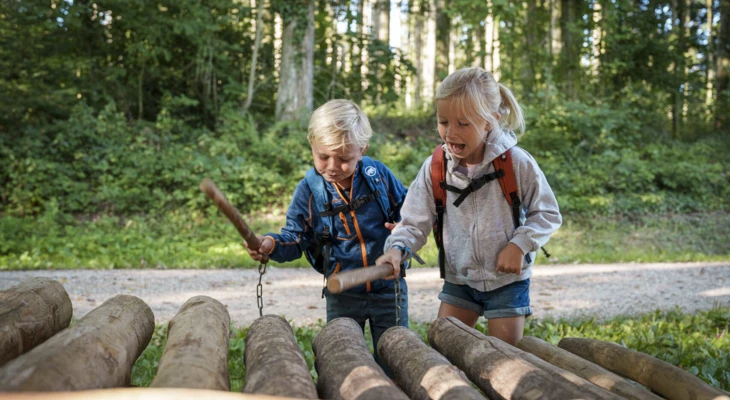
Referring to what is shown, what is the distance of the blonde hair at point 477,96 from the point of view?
345 cm

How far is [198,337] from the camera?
8.38 feet

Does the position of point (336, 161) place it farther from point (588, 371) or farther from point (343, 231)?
point (588, 371)

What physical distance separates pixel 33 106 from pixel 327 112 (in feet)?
39.1

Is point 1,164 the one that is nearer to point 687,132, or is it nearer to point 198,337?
point 198,337

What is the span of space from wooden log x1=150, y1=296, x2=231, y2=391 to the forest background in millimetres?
6458

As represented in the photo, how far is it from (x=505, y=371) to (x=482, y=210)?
1317mm

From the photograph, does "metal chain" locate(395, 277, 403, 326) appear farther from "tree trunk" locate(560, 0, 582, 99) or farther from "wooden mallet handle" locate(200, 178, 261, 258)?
"tree trunk" locate(560, 0, 582, 99)

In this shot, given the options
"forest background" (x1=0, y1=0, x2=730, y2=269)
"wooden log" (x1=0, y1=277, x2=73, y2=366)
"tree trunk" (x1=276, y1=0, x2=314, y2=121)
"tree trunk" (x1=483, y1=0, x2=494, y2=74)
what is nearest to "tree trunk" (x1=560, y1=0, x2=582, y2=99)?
"forest background" (x1=0, y1=0, x2=730, y2=269)

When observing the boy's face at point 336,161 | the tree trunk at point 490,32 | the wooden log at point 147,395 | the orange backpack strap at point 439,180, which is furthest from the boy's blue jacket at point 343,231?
the tree trunk at point 490,32

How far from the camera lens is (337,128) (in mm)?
3623

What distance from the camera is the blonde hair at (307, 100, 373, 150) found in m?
3.63

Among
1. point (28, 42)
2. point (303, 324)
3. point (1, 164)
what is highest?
point (28, 42)

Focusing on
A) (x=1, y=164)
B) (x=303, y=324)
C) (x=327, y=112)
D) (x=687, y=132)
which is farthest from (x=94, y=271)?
(x=687, y=132)

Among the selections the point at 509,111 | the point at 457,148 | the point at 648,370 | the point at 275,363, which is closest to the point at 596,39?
the point at 509,111
